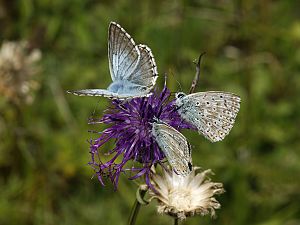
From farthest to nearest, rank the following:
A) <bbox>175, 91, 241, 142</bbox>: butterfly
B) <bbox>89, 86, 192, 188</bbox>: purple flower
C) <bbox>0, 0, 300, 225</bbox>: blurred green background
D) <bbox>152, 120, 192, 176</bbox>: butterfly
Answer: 1. <bbox>0, 0, 300, 225</bbox>: blurred green background
2. <bbox>89, 86, 192, 188</bbox>: purple flower
3. <bbox>175, 91, 241, 142</bbox>: butterfly
4. <bbox>152, 120, 192, 176</bbox>: butterfly

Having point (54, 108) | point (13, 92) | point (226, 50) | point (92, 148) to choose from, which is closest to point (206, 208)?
point (92, 148)

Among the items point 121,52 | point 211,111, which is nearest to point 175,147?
point 211,111

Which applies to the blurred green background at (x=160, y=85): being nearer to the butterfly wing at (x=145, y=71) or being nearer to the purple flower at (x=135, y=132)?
the purple flower at (x=135, y=132)

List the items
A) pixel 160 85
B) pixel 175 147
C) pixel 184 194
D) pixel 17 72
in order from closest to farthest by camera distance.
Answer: pixel 175 147
pixel 184 194
pixel 17 72
pixel 160 85

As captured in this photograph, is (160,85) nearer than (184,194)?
No

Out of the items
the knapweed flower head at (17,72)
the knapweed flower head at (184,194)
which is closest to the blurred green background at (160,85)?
the knapweed flower head at (17,72)

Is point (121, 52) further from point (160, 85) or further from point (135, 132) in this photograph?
point (160, 85)

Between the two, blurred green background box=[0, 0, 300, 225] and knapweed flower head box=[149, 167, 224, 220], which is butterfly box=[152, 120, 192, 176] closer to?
knapweed flower head box=[149, 167, 224, 220]

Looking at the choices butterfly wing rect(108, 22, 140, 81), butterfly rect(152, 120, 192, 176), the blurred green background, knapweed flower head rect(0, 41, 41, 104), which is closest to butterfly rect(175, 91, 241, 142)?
butterfly rect(152, 120, 192, 176)
